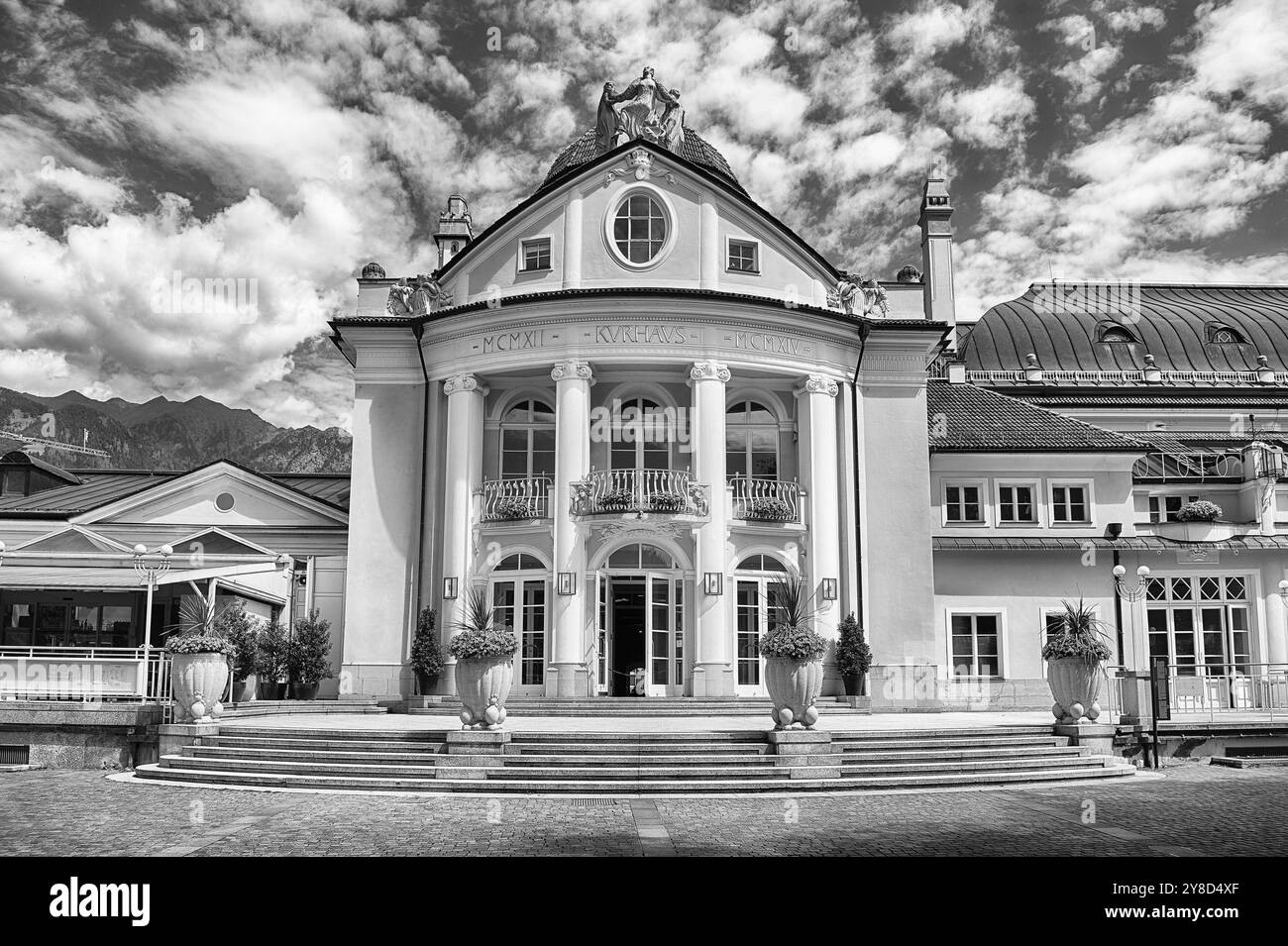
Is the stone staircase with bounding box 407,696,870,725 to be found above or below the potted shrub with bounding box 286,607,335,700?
below

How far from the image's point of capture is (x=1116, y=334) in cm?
4616

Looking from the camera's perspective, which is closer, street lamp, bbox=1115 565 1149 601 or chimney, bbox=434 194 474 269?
street lamp, bbox=1115 565 1149 601

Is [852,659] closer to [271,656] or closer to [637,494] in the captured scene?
[637,494]

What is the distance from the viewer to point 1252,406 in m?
42.6

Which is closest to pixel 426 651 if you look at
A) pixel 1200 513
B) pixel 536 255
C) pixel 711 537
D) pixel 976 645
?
pixel 711 537

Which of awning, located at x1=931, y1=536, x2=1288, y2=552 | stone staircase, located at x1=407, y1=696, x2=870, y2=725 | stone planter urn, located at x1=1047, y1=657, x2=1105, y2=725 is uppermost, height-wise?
awning, located at x1=931, y1=536, x2=1288, y2=552

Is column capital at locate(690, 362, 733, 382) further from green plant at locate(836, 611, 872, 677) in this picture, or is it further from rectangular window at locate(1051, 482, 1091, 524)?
rectangular window at locate(1051, 482, 1091, 524)

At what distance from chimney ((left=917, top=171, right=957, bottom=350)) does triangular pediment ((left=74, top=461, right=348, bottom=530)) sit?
21.6m

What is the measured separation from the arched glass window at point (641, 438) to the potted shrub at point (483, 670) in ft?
34.8

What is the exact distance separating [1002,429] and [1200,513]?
18.8 ft

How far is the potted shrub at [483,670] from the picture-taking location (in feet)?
53.1

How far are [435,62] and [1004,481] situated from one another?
1765 cm

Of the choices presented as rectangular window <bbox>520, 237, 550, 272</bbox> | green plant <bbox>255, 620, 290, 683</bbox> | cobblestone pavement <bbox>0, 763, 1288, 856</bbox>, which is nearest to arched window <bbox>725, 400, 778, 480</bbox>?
rectangular window <bbox>520, 237, 550, 272</bbox>

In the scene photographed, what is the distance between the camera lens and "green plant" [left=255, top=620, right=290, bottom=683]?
83.0 feet
